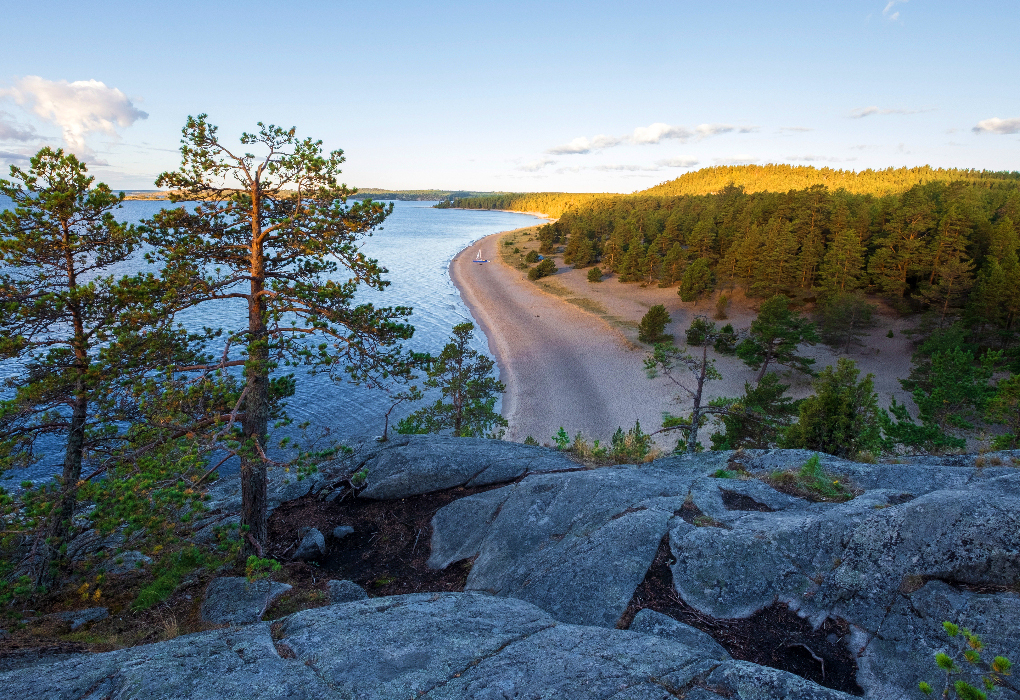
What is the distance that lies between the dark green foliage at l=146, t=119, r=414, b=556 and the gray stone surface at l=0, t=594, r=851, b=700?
374 cm

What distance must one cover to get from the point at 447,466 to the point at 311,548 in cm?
384

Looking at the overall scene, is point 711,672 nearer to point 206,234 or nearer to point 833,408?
point 206,234

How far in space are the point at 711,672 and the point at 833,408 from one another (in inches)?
645

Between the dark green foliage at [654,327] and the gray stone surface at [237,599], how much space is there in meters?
43.1

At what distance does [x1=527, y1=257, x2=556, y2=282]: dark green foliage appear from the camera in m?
80.0

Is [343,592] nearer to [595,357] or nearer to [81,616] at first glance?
[81,616]

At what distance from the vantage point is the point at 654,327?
1877 inches

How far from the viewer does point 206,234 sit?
977 cm

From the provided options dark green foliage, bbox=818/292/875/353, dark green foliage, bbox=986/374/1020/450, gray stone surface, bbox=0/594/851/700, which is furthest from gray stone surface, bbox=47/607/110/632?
dark green foliage, bbox=818/292/875/353

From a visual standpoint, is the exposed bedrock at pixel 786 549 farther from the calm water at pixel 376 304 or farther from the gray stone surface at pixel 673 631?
the calm water at pixel 376 304

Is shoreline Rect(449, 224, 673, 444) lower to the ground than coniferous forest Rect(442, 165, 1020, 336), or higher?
lower

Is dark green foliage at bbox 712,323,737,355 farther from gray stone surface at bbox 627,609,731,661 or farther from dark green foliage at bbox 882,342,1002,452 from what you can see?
gray stone surface at bbox 627,609,731,661

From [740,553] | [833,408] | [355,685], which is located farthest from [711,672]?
[833,408]

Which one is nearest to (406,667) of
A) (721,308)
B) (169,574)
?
(169,574)
